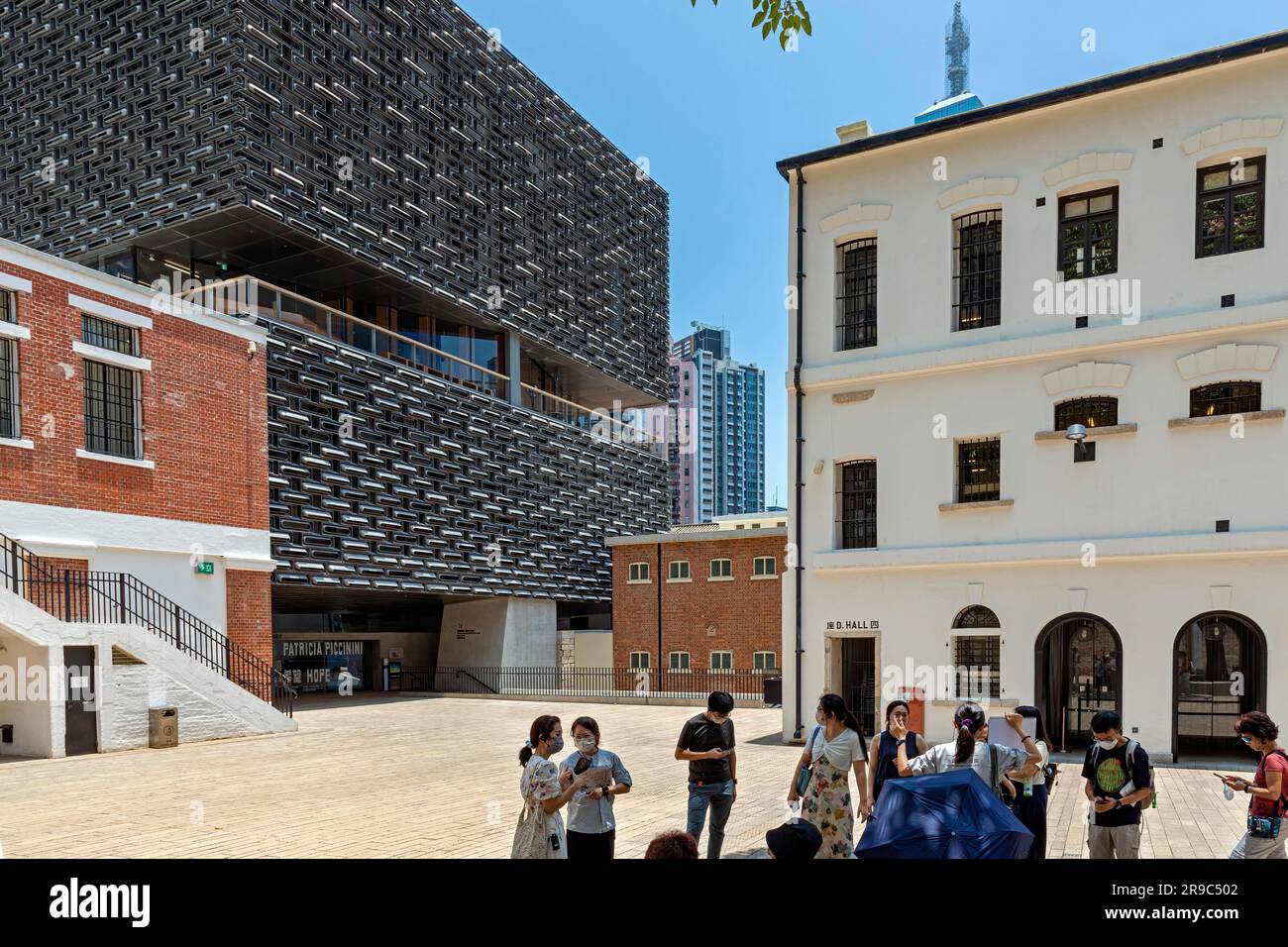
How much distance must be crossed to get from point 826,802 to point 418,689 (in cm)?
3592

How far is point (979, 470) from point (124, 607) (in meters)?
18.2

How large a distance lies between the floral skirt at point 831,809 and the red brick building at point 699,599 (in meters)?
27.4

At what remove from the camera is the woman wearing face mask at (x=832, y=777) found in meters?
7.24

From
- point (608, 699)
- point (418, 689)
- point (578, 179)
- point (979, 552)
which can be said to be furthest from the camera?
point (578, 179)

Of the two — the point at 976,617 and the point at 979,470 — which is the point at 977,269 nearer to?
the point at 979,470

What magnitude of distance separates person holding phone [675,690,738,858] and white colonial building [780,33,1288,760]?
1119 cm

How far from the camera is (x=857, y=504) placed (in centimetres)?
1962

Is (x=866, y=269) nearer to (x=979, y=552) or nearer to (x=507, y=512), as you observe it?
(x=979, y=552)

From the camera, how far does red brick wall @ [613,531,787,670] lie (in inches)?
1378

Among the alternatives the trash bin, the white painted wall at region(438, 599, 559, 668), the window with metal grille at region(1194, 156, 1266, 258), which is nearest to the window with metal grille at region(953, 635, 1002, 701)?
the window with metal grille at region(1194, 156, 1266, 258)

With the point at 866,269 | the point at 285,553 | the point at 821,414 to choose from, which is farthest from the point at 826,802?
the point at 285,553

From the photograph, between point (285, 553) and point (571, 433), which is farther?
point (571, 433)

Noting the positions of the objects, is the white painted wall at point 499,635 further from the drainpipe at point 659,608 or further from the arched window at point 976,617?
the arched window at point 976,617
